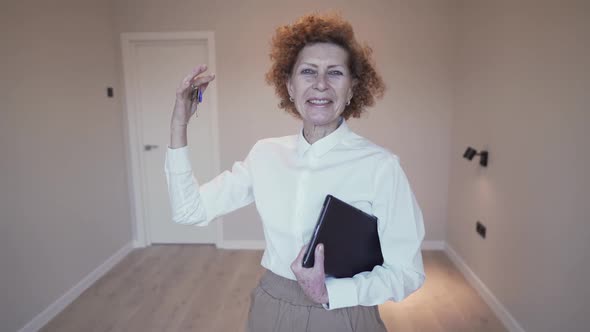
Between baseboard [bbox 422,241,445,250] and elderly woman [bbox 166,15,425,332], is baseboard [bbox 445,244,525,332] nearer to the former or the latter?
baseboard [bbox 422,241,445,250]

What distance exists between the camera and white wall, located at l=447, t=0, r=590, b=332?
5.38 feet

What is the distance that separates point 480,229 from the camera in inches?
106

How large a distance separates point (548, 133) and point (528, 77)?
37cm

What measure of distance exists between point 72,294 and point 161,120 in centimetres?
163

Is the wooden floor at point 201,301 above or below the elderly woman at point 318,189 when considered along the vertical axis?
below

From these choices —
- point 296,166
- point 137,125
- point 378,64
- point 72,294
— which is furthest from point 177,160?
point 137,125

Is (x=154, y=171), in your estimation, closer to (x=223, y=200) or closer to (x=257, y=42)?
(x=257, y=42)

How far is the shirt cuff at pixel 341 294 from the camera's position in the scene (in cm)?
79

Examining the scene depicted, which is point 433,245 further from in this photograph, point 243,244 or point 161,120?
point 161,120

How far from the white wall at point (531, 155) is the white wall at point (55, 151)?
9.56 ft

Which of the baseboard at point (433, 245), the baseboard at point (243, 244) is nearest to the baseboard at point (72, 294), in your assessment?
the baseboard at point (243, 244)

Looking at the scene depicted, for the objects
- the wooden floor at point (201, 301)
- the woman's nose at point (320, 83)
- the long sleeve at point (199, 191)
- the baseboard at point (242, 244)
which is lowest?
the wooden floor at point (201, 301)

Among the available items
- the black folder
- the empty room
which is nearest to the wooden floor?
the empty room

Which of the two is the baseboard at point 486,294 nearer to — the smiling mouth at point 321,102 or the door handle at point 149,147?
the smiling mouth at point 321,102
